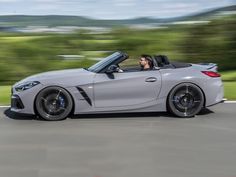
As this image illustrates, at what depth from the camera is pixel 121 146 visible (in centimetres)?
811

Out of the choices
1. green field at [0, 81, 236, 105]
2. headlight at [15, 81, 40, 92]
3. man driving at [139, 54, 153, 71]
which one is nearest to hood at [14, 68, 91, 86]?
headlight at [15, 81, 40, 92]

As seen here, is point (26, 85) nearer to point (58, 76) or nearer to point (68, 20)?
point (58, 76)

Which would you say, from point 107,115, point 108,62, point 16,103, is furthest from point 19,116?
point 108,62

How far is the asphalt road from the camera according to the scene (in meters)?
6.78

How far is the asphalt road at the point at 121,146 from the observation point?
22.2 ft

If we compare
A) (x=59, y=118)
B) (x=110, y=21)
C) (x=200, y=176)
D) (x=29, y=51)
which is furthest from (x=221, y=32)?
(x=200, y=176)

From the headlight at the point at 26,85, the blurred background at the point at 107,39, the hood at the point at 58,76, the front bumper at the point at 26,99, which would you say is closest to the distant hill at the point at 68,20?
the blurred background at the point at 107,39

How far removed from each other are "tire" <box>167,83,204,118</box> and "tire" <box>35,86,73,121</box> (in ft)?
6.00

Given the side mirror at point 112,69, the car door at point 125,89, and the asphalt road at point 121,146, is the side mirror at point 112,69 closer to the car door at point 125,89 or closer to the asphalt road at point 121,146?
the car door at point 125,89

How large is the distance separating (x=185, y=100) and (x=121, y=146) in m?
2.71

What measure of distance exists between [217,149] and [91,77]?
3.32 meters

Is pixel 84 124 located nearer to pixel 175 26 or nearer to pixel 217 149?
pixel 217 149

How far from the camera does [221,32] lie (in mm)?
18938

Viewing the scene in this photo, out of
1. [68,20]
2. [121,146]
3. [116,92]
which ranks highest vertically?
[68,20]
